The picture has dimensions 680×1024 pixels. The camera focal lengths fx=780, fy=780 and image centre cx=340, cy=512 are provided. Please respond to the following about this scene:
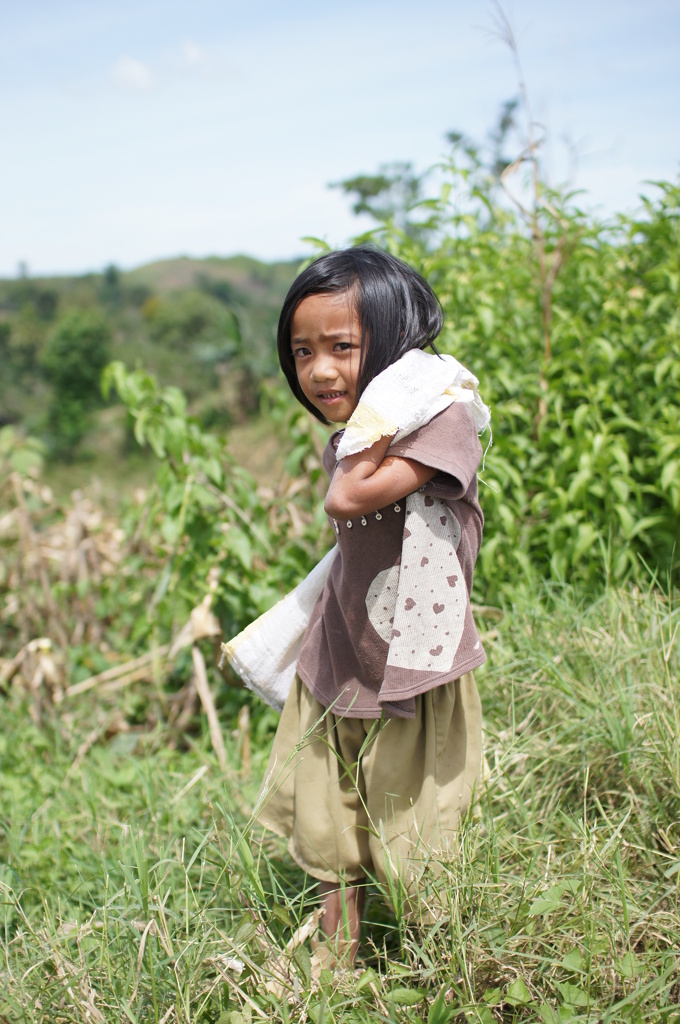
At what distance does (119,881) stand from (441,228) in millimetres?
2326

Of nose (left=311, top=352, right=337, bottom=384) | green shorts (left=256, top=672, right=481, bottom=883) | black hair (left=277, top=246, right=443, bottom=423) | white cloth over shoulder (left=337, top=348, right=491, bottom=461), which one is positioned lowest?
green shorts (left=256, top=672, right=481, bottom=883)

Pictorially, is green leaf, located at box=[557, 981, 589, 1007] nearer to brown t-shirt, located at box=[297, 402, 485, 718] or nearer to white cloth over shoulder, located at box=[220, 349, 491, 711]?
brown t-shirt, located at box=[297, 402, 485, 718]

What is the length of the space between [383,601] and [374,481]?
0.27 meters

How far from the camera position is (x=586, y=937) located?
151 cm

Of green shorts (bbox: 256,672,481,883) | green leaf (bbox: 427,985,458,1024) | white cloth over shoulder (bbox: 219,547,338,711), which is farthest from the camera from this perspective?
white cloth over shoulder (bbox: 219,547,338,711)

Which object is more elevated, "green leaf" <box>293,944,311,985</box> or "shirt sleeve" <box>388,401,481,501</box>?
"shirt sleeve" <box>388,401,481,501</box>

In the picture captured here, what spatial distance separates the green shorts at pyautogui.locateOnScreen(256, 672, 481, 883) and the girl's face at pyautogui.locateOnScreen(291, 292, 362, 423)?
2.04 ft

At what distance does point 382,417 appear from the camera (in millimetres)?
1383

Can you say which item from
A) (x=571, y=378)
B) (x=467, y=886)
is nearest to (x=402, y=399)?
(x=467, y=886)

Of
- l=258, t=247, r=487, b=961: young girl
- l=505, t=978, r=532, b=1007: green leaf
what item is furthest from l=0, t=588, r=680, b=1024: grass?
l=258, t=247, r=487, b=961: young girl

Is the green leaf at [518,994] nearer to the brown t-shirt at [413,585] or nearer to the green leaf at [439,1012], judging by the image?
the green leaf at [439,1012]

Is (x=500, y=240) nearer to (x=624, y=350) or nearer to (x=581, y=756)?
(x=624, y=350)

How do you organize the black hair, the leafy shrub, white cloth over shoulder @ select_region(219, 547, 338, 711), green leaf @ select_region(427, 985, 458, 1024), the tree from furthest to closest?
the tree, the leafy shrub, white cloth over shoulder @ select_region(219, 547, 338, 711), the black hair, green leaf @ select_region(427, 985, 458, 1024)

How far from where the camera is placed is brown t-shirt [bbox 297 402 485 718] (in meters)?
1.46
